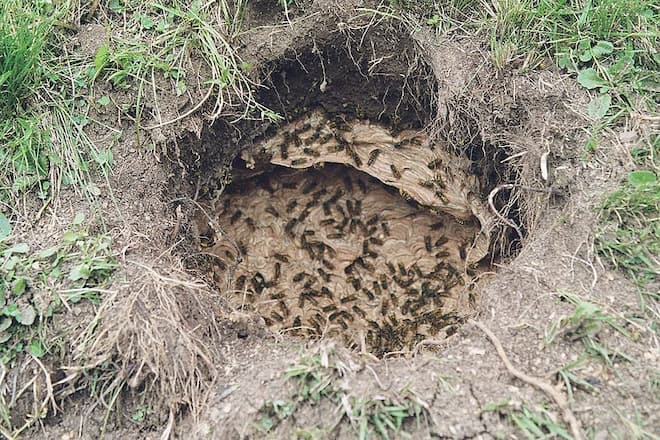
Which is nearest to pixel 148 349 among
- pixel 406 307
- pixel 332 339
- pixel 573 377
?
pixel 332 339

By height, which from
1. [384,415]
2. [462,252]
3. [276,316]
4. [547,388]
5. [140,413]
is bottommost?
[276,316]

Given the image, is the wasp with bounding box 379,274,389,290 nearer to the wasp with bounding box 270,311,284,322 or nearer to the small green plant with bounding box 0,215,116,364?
the wasp with bounding box 270,311,284,322

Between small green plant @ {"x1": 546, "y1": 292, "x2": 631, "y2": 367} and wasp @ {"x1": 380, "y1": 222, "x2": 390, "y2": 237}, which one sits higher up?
small green plant @ {"x1": 546, "y1": 292, "x2": 631, "y2": 367}

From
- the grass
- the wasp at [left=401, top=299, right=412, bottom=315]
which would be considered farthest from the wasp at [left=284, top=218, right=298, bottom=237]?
the grass

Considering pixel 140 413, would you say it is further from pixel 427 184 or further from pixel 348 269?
pixel 427 184

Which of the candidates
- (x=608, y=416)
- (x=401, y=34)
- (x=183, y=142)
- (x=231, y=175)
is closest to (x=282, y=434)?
(x=608, y=416)
